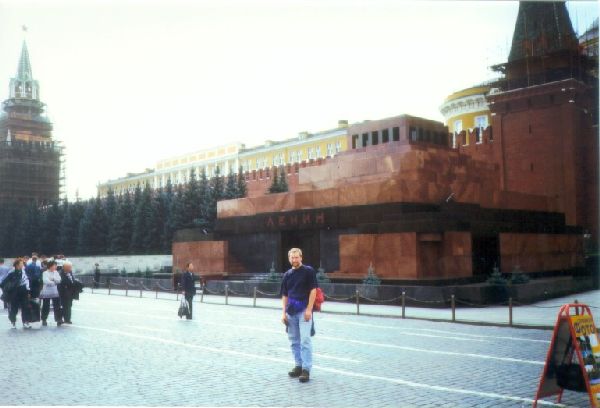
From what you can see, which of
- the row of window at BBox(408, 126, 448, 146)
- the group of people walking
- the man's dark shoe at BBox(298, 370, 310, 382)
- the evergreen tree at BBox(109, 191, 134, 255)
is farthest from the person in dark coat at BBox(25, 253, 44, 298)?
the evergreen tree at BBox(109, 191, 134, 255)

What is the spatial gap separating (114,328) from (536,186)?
25.8m

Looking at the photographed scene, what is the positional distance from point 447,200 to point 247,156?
173 ft

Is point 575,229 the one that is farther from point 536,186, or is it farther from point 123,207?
point 123,207

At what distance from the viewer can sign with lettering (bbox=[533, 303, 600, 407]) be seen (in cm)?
573

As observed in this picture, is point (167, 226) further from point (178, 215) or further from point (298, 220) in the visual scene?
point (298, 220)

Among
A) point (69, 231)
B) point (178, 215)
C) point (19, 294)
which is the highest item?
point (178, 215)

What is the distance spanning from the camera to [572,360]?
6.13 metres

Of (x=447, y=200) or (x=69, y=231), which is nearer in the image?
(x=447, y=200)

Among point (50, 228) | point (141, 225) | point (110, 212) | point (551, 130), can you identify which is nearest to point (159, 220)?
point (141, 225)

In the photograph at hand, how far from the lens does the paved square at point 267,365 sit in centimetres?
636

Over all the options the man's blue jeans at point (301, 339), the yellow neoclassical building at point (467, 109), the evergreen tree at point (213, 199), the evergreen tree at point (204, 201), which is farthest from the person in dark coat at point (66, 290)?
the yellow neoclassical building at point (467, 109)

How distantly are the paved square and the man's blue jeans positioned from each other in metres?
0.26

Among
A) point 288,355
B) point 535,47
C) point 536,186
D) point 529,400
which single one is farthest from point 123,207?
point 529,400

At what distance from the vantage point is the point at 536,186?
31984 millimetres
